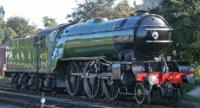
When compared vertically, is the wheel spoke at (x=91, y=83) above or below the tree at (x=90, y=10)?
below

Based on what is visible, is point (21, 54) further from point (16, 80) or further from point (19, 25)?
point (19, 25)

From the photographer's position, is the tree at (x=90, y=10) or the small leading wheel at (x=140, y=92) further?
the tree at (x=90, y=10)

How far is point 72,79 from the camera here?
20.0m

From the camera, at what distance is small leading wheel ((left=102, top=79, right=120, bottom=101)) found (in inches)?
663

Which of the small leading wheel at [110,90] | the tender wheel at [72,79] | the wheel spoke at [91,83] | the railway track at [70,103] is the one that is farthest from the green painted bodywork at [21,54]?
the small leading wheel at [110,90]

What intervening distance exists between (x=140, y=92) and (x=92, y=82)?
3194 millimetres

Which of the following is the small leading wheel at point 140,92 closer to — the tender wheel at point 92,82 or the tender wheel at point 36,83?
the tender wheel at point 92,82

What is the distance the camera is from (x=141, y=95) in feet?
51.8

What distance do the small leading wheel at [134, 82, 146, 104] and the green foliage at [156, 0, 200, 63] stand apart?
5.12 m

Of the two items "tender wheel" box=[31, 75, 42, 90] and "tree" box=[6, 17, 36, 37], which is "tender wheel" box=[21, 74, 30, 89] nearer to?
"tender wheel" box=[31, 75, 42, 90]

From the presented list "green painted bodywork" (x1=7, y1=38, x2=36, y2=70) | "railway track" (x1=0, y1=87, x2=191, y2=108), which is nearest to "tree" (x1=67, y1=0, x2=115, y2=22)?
"green painted bodywork" (x1=7, y1=38, x2=36, y2=70)

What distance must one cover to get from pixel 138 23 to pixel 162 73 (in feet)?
6.01

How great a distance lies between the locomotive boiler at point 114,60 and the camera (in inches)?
618

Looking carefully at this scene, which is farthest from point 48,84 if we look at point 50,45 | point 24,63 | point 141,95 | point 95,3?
point 95,3
